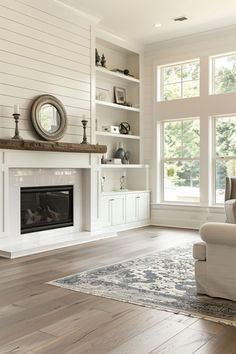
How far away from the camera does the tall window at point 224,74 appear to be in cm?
718

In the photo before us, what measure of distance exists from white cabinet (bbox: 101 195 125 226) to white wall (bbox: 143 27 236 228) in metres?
0.96

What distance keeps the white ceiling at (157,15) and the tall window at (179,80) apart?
609mm

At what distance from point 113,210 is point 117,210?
0.11 meters

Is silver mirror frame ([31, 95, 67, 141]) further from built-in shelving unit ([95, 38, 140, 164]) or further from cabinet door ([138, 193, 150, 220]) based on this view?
cabinet door ([138, 193, 150, 220])

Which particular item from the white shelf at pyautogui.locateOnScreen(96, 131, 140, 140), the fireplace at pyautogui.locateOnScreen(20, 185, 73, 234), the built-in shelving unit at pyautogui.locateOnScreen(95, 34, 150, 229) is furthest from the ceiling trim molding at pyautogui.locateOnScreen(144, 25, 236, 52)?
the fireplace at pyautogui.locateOnScreen(20, 185, 73, 234)

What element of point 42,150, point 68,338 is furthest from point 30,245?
point 68,338

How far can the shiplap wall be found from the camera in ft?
17.5

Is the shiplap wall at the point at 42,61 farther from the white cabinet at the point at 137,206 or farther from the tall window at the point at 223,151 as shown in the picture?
the tall window at the point at 223,151

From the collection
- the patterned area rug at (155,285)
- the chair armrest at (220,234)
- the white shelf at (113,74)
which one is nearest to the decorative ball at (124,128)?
the white shelf at (113,74)

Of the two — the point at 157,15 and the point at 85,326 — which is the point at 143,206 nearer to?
the point at 157,15

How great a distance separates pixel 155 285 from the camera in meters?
3.77

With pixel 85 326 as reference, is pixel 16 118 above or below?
above

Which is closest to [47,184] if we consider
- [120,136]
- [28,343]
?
[120,136]

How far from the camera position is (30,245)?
17.5ft
